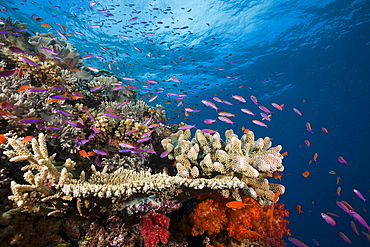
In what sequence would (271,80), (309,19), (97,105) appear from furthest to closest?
1. (271,80)
2. (309,19)
3. (97,105)

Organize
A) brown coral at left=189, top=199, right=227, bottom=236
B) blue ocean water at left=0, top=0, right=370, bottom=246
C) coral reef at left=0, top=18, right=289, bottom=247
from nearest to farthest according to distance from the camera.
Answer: coral reef at left=0, top=18, right=289, bottom=247, brown coral at left=189, top=199, right=227, bottom=236, blue ocean water at left=0, top=0, right=370, bottom=246

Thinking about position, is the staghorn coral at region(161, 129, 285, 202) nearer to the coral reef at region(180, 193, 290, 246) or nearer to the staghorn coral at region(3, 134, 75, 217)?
the coral reef at region(180, 193, 290, 246)

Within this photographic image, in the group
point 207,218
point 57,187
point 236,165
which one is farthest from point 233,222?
point 57,187

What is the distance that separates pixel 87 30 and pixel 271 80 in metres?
30.9

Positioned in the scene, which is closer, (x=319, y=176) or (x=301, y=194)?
(x=301, y=194)

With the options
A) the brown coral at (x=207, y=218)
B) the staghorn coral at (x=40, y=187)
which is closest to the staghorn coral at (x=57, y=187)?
the staghorn coral at (x=40, y=187)

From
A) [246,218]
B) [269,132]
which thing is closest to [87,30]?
[246,218]

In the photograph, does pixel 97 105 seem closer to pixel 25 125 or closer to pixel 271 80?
pixel 25 125

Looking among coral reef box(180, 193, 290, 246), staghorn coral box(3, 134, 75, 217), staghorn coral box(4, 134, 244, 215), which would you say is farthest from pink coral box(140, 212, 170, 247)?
staghorn coral box(3, 134, 75, 217)

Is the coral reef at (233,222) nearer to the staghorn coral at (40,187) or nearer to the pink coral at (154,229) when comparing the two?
the pink coral at (154,229)

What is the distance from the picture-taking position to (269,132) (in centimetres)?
6450

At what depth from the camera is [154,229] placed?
2988mm

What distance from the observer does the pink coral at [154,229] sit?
2.90 metres

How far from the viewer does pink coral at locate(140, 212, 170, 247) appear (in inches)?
114
